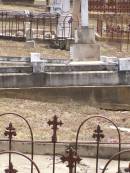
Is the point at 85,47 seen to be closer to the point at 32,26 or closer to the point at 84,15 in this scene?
the point at 84,15

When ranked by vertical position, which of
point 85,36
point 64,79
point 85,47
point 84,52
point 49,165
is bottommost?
point 49,165

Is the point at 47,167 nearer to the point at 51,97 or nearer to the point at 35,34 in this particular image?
the point at 51,97

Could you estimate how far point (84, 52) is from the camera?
1379 cm

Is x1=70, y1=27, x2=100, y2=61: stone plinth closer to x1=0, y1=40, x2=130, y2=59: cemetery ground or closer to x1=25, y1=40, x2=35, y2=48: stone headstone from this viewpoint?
x1=0, y1=40, x2=130, y2=59: cemetery ground

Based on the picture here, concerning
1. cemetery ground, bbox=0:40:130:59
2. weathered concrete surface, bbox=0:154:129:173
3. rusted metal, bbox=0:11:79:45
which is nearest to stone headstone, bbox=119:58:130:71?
weathered concrete surface, bbox=0:154:129:173

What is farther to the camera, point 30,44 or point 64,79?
point 30,44

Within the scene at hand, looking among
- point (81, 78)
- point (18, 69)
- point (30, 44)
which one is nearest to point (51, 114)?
point (81, 78)

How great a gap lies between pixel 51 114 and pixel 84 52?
3180 mm

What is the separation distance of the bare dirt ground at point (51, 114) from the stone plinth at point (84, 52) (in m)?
2.03

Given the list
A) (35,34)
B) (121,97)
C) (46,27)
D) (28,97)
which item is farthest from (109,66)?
(46,27)

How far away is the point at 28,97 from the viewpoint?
11.8 m

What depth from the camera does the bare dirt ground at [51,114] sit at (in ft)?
31.2

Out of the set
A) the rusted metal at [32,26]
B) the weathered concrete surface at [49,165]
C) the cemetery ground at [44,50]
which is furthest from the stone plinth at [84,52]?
the weathered concrete surface at [49,165]

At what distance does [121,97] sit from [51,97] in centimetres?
142
